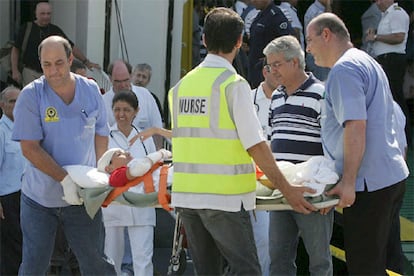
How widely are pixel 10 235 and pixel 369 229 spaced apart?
364 centimetres

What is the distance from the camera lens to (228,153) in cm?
517

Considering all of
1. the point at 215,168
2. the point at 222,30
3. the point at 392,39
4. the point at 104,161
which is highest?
the point at 222,30

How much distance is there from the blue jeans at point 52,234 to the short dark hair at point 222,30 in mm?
1535

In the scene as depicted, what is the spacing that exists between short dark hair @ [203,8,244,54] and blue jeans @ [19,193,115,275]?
1535 millimetres

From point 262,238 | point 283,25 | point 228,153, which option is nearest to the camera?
point 228,153

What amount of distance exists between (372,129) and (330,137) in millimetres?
318

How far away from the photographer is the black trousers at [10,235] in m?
8.02

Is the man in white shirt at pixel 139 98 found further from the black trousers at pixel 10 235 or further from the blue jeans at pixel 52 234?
the blue jeans at pixel 52 234

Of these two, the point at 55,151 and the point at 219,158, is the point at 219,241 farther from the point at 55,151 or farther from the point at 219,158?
the point at 55,151

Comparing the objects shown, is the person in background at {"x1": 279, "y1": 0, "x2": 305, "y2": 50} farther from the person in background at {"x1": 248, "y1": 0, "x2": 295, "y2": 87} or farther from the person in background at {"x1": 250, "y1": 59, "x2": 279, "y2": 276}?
the person in background at {"x1": 250, "y1": 59, "x2": 279, "y2": 276}

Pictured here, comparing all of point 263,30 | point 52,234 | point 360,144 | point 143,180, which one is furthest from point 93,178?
point 263,30

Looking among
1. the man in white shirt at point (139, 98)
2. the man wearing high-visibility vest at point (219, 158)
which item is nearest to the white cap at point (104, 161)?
the man wearing high-visibility vest at point (219, 158)

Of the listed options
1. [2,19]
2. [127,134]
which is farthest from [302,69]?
[2,19]

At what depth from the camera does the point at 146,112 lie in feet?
28.8
